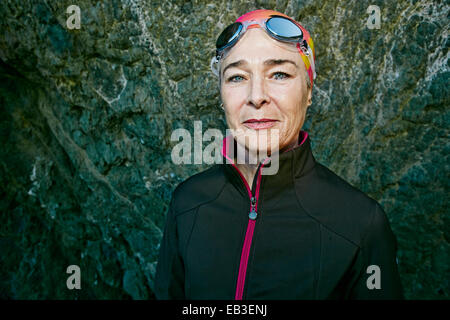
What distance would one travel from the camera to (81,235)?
265 centimetres

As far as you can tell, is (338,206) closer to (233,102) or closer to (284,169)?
(284,169)

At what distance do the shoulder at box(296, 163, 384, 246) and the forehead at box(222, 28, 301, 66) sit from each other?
0.47 meters

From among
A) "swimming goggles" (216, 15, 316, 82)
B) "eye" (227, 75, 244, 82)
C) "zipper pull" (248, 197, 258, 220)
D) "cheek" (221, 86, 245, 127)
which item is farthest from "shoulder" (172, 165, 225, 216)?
"swimming goggles" (216, 15, 316, 82)

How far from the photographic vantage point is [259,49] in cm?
129

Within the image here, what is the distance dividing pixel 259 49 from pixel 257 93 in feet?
0.58

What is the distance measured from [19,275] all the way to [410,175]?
279cm

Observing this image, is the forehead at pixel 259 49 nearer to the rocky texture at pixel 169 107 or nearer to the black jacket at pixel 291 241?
the black jacket at pixel 291 241

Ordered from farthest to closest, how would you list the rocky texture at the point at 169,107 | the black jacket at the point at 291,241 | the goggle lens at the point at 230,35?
the rocky texture at the point at 169,107 → the goggle lens at the point at 230,35 → the black jacket at the point at 291,241

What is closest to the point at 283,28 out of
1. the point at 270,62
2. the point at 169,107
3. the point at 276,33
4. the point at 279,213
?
the point at 276,33

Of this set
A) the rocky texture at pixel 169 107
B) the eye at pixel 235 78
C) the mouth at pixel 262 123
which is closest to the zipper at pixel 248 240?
the mouth at pixel 262 123

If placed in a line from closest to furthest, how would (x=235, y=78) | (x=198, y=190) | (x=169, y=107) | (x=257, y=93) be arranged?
(x=257, y=93), (x=235, y=78), (x=198, y=190), (x=169, y=107)

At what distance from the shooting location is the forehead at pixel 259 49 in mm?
1285

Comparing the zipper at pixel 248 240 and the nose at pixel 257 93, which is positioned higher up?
the nose at pixel 257 93
